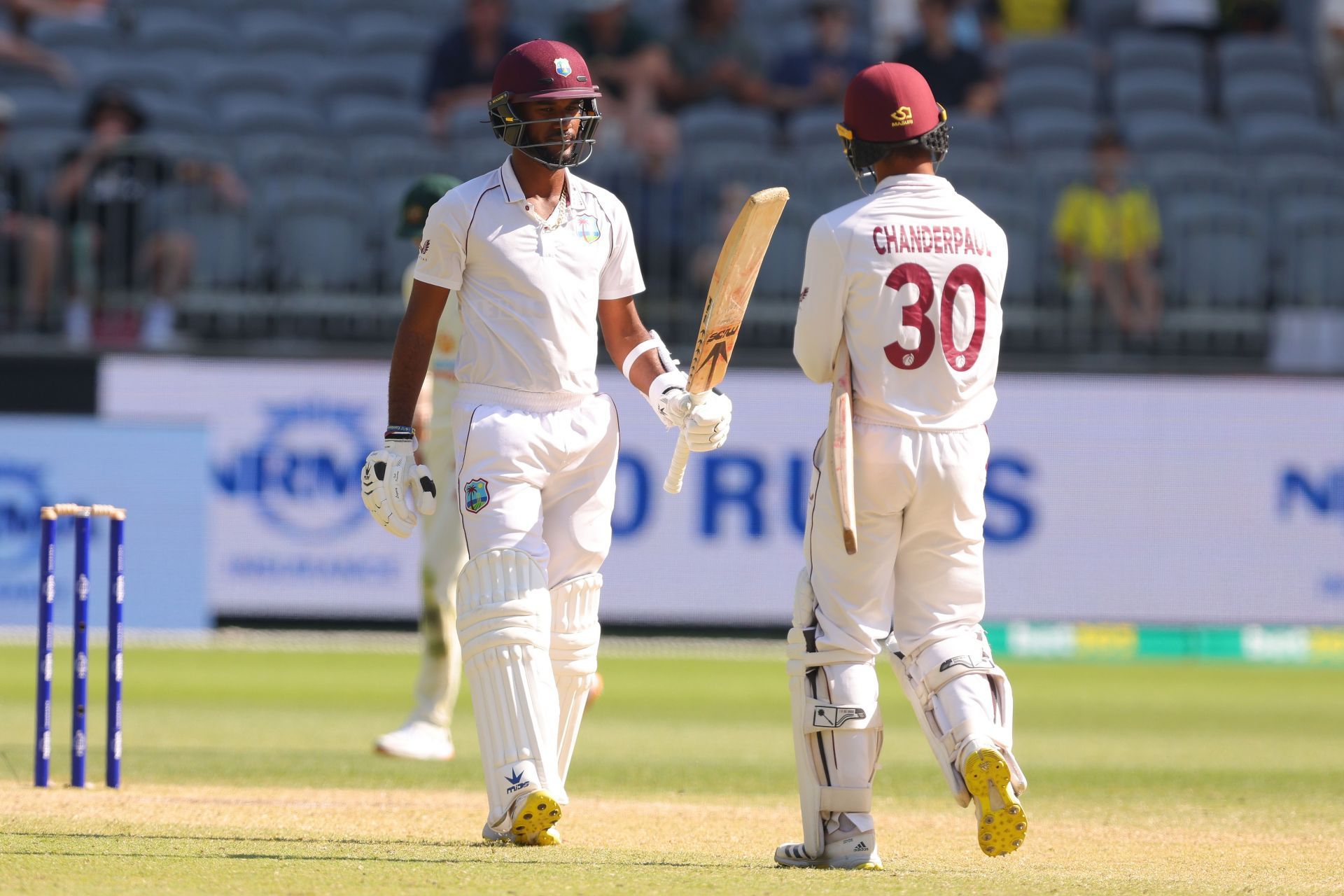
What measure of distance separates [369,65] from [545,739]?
37.7 ft

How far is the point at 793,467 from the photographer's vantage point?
12.9 m

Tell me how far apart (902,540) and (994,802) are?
2.48ft

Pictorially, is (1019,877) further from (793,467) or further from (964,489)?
(793,467)

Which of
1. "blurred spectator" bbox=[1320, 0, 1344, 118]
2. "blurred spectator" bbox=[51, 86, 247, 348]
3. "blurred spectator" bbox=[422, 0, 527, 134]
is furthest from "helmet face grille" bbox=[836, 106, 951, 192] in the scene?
"blurred spectator" bbox=[1320, 0, 1344, 118]

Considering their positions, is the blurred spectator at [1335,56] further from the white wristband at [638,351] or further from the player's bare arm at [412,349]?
the player's bare arm at [412,349]

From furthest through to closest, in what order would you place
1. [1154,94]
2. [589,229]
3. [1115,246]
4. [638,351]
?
[1154,94], [1115,246], [638,351], [589,229]

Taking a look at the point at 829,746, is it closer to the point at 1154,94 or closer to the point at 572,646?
the point at 572,646

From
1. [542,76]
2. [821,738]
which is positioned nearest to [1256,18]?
[542,76]

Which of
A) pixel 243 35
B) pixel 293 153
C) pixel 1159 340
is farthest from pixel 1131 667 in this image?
pixel 243 35

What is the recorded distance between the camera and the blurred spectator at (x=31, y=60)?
15.0m

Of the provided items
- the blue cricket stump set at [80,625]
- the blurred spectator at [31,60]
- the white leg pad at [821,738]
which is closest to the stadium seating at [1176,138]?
the blurred spectator at [31,60]

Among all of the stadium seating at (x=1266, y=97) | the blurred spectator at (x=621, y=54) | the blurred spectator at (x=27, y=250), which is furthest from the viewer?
the stadium seating at (x=1266, y=97)

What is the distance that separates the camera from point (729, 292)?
209 inches

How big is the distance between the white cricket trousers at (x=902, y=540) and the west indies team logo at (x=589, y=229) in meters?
0.98
